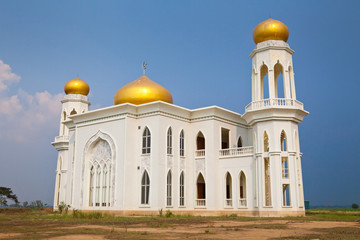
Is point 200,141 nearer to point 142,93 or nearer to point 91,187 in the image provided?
point 142,93

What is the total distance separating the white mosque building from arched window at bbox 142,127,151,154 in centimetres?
7

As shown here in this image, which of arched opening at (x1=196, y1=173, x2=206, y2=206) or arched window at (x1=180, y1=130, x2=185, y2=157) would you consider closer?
arched window at (x1=180, y1=130, x2=185, y2=157)

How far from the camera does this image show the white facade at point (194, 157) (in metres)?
23.8

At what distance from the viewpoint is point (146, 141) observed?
85.6ft

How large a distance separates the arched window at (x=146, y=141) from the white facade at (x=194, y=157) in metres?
0.07

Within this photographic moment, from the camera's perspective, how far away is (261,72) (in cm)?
2744

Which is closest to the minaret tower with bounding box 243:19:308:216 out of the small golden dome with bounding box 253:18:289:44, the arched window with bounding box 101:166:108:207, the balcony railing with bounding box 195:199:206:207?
the small golden dome with bounding box 253:18:289:44

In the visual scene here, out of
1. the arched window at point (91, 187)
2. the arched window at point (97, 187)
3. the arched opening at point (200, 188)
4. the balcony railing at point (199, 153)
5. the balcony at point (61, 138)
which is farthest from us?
the balcony at point (61, 138)

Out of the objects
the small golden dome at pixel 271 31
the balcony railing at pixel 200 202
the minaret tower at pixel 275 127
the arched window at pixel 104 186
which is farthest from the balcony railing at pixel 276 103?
the arched window at pixel 104 186

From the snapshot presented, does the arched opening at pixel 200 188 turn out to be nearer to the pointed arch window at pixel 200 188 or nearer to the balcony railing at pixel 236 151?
the pointed arch window at pixel 200 188

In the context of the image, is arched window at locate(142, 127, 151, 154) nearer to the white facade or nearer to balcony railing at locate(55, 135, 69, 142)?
the white facade

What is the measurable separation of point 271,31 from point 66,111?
20.3m

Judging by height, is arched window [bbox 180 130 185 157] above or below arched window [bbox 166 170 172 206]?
above

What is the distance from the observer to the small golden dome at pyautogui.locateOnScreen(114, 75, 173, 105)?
27.9 metres
